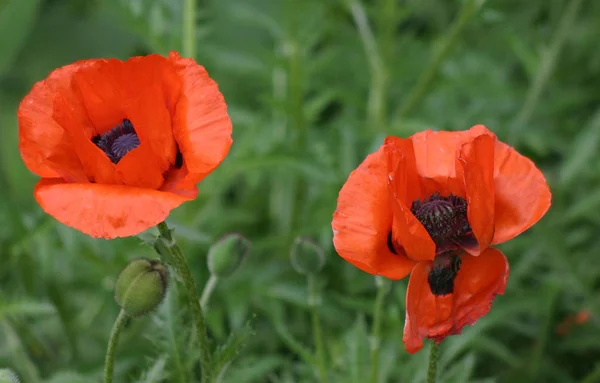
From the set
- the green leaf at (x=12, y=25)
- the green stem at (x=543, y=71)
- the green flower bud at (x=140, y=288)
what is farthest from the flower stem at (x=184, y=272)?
the green leaf at (x=12, y=25)

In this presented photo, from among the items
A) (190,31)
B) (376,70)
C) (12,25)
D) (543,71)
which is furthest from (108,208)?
(12,25)

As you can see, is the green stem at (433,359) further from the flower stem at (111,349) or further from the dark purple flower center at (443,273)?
the flower stem at (111,349)

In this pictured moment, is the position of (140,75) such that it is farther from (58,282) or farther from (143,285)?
(58,282)

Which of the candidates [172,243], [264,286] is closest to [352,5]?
[264,286]

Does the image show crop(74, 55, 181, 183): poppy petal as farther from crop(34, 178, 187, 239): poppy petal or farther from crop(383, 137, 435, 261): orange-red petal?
crop(383, 137, 435, 261): orange-red petal

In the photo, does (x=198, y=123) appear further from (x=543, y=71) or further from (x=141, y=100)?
(x=543, y=71)

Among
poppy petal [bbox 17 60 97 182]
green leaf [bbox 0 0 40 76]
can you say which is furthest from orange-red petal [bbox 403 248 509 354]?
green leaf [bbox 0 0 40 76]
